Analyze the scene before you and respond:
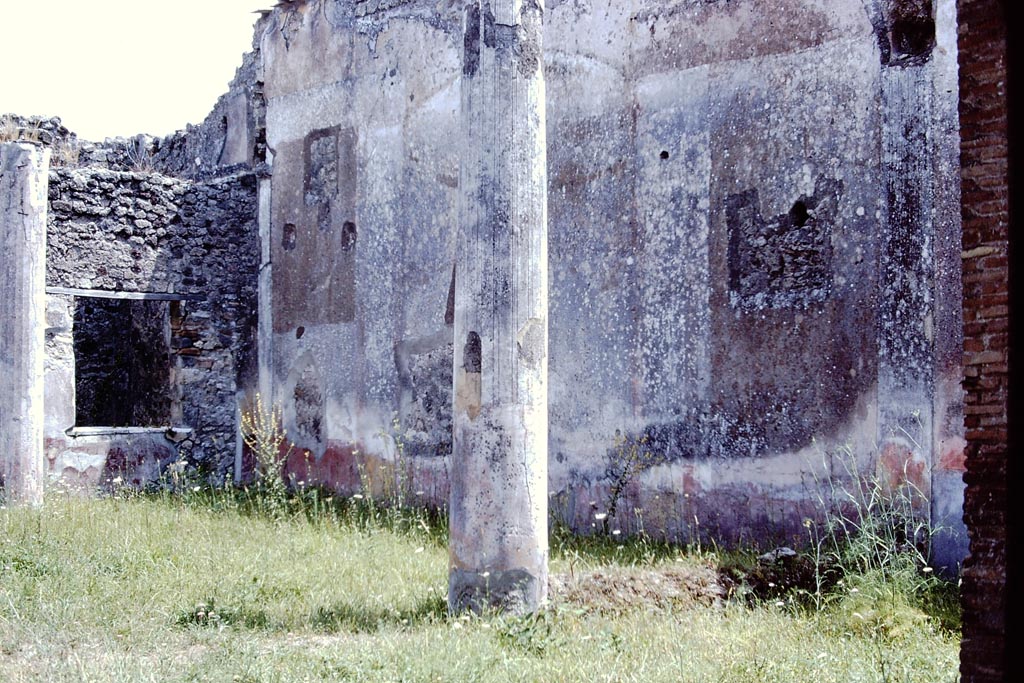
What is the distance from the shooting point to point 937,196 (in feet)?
21.1

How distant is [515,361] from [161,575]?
2367mm

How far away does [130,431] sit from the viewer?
977cm

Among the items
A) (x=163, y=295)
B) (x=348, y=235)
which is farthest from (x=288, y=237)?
(x=163, y=295)

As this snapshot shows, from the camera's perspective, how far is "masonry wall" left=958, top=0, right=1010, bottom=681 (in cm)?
314

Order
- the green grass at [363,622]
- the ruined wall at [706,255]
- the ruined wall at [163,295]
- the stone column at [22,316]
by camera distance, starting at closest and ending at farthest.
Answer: the green grass at [363,622] < the ruined wall at [706,255] < the stone column at [22,316] < the ruined wall at [163,295]

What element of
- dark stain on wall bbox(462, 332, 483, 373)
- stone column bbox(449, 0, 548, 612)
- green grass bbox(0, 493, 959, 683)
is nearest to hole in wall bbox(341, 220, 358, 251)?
green grass bbox(0, 493, 959, 683)

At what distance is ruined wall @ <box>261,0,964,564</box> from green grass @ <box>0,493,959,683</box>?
989 mm

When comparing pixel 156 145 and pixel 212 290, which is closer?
pixel 212 290

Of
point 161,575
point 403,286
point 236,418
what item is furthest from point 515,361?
point 236,418

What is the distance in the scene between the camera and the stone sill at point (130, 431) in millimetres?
9461

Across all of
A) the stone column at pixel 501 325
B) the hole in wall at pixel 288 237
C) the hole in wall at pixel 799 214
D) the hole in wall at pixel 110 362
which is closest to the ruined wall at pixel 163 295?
the hole in wall at pixel 288 237

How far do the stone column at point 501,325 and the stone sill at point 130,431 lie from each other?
5231mm

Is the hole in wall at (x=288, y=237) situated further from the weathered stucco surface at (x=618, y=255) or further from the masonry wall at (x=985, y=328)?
the masonry wall at (x=985, y=328)

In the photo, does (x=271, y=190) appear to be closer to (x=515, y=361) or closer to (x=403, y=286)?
(x=403, y=286)
